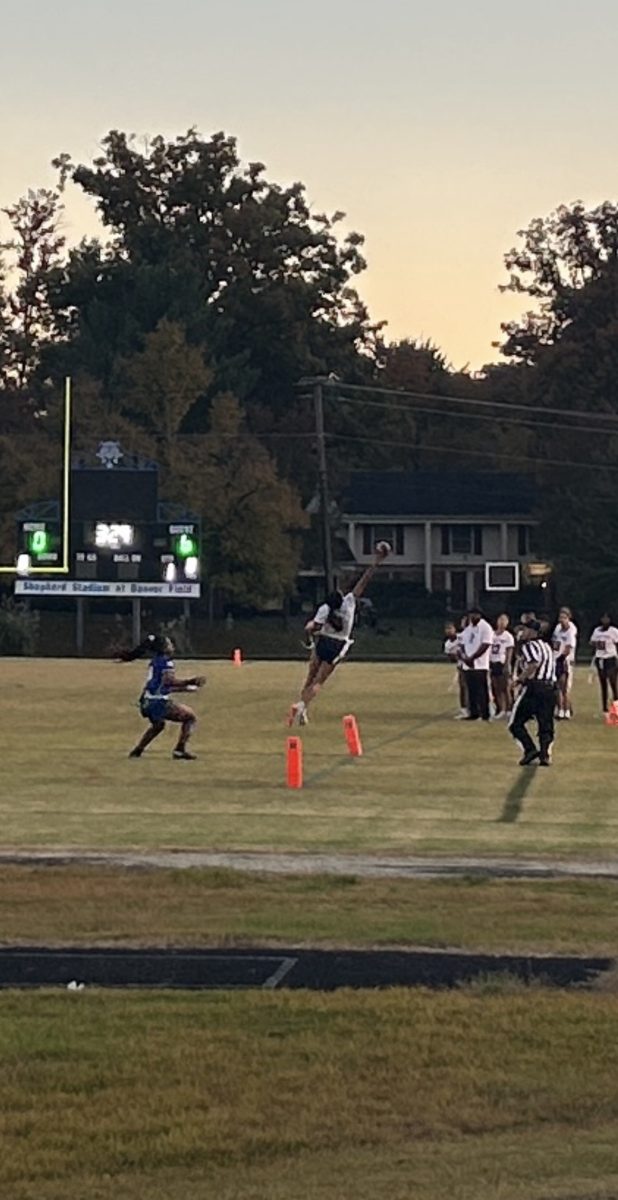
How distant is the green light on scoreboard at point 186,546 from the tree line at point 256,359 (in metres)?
25.5

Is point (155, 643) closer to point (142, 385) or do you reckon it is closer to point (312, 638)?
point (312, 638)

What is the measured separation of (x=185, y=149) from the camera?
359 ft

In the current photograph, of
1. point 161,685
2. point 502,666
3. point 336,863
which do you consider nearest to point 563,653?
point 502,666

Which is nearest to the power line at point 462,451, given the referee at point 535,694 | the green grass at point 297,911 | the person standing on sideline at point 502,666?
the person standing on sideline at point 502,666

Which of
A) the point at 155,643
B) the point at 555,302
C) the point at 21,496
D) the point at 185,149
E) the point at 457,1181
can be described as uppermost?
the point at 185,149

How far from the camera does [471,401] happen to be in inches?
4168

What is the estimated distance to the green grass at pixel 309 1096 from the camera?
8.13 m

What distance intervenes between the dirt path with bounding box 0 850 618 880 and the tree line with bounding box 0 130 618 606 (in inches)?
2790

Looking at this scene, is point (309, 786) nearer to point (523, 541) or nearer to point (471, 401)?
point (523, 541)

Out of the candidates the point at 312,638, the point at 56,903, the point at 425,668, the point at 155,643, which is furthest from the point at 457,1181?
the point at 425,668

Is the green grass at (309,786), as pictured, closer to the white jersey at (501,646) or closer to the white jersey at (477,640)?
the white jersey at (477,640)

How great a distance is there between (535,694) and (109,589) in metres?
37.1

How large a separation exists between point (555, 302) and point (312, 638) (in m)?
75.7

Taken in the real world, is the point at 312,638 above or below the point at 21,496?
below
